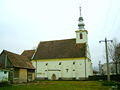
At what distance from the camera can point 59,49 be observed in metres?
57.2

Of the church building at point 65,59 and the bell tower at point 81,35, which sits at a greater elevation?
the bell tower at point 81,35

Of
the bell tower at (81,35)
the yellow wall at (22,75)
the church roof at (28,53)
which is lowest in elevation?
the yellow wall at (22,75)

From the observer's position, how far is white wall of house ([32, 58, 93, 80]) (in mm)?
52562

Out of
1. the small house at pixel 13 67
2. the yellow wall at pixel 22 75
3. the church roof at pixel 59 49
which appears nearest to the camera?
the small house at pixel 13 67

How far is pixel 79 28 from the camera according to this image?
5803cm

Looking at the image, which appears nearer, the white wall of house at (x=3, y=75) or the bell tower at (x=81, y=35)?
the white wall of house at (x=3, y=75)

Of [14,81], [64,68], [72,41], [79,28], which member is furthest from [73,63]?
[14,81]

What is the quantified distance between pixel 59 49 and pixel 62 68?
622 centimetres

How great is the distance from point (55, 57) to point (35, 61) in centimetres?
689

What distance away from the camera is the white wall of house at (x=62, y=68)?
52.6 m

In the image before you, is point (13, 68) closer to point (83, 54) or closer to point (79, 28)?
point (83, 54)

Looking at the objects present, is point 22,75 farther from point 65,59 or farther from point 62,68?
point 65,59

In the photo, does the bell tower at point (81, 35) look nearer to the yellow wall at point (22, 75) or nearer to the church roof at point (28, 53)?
the church roof at point (28, 53)

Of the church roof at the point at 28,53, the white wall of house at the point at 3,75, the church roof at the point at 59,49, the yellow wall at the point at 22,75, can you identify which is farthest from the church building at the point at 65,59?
the white wall of house at the point at 3,75
